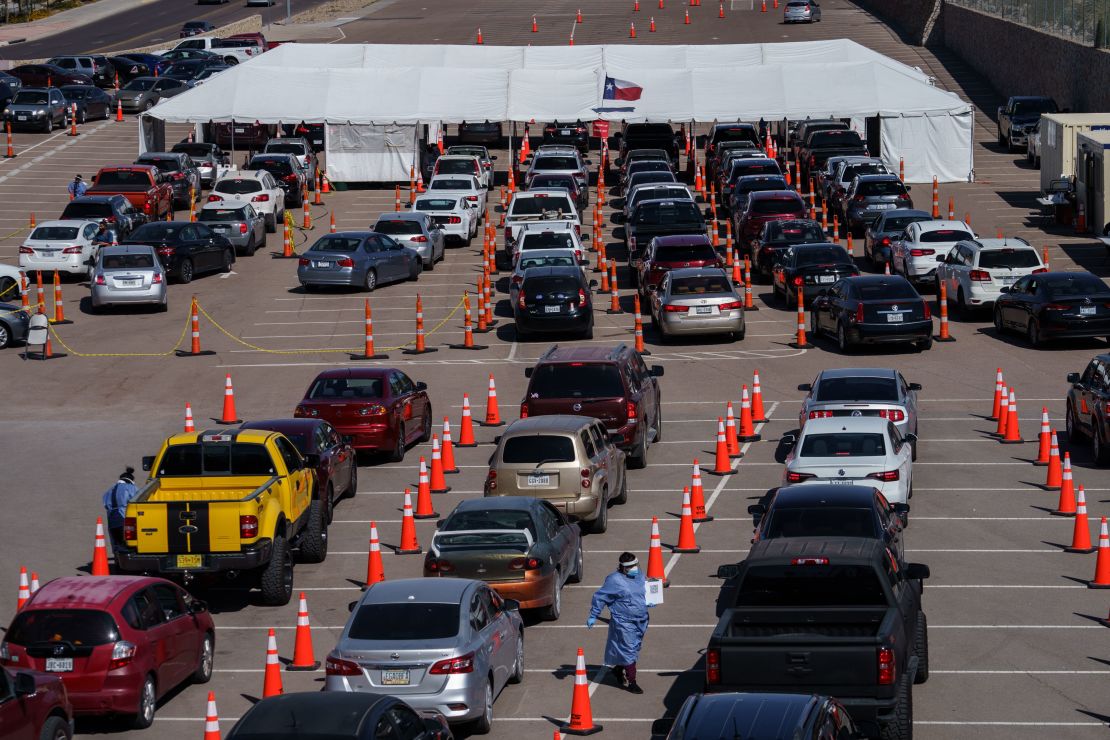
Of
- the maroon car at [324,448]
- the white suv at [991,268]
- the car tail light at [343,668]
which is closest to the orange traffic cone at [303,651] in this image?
the car tail light at [343,668]

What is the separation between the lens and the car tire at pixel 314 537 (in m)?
21.1

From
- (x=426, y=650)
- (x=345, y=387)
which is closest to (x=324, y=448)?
(x=345, y=387)

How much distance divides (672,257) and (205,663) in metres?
22.9

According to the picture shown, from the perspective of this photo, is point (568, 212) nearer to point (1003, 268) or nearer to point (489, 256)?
point (489, 256)

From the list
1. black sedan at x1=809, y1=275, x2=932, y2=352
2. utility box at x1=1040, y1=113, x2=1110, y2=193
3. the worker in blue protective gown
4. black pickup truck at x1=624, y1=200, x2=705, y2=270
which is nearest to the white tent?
utility box at x1=1040, y1=113, x2=1110, y2=193

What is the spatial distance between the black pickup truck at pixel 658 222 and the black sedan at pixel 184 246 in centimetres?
994

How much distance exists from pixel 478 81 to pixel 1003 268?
2502 cm

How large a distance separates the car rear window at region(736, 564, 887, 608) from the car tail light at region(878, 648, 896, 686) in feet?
3.37

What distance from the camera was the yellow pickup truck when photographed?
19062 millimetres

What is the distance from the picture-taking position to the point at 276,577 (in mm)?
19391

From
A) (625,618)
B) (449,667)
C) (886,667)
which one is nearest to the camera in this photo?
(886,667)

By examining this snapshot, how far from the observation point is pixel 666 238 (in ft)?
129

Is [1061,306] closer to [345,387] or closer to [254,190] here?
[345,387]

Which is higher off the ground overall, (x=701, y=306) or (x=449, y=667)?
(x=701, y=306)
